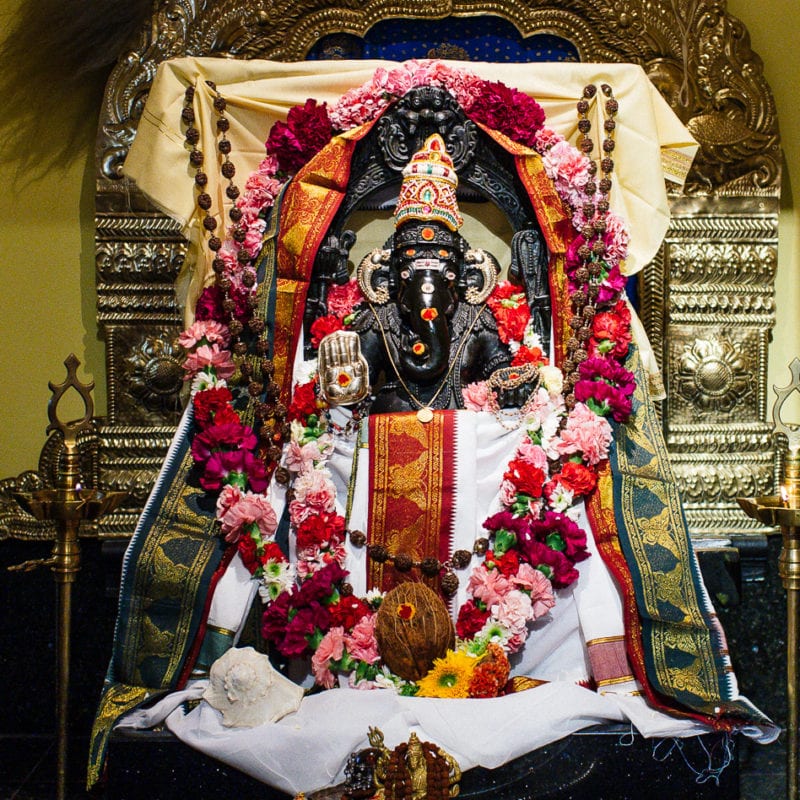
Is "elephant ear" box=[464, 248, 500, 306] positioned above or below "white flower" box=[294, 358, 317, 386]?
above

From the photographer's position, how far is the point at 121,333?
189 inches

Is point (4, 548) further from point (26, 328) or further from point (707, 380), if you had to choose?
point (707, 380)

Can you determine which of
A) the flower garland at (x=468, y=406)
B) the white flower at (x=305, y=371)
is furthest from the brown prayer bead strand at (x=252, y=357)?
the white flower at (x=305, y=371)

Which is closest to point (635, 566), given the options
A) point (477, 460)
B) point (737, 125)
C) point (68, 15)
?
point (477, 460)

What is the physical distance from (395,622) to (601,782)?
807 millimetres

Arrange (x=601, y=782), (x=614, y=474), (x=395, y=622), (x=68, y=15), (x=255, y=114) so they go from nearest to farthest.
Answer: (x=601, y=782), (x=395, y=622), (x=614, y=474), (x=255, y=114), (x=68, y=15)

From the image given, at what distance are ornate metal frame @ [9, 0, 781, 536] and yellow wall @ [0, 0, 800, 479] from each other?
167mm

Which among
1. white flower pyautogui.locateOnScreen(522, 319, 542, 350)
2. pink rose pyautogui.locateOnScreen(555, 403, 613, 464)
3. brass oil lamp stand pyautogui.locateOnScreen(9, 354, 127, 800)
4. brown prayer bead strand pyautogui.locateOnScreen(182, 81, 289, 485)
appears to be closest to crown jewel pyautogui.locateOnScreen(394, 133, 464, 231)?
white flower pyautogui.locateOnScreen(522, 319, 542, 350)

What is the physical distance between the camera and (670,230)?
4855 millimetres

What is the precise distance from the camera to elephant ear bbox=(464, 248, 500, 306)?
4289mm

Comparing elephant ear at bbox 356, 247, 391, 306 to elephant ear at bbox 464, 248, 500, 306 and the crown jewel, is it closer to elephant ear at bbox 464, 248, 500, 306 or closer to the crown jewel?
the crown jewel

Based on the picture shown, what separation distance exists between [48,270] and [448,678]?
8.52 ft

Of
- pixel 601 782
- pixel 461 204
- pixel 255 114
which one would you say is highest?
pixel 255 114

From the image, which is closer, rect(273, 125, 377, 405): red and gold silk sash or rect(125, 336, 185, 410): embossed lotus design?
rect(273, 125, 377, 405): red and gold silk sash
